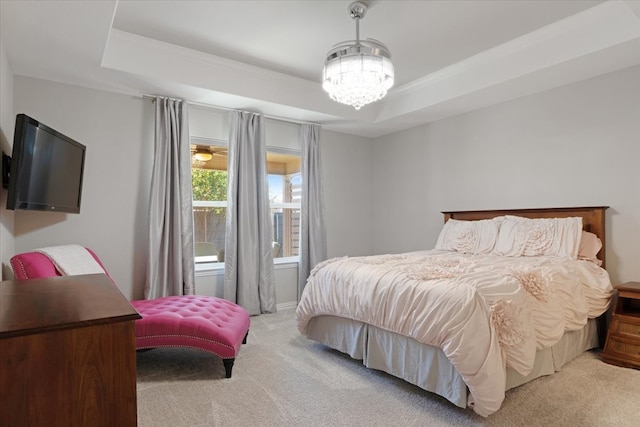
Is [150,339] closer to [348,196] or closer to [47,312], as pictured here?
[47,312]

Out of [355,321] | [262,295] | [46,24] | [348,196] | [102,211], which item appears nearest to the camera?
[46,24]

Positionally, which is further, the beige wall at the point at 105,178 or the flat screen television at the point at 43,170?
the beige wall at the point at 105,178

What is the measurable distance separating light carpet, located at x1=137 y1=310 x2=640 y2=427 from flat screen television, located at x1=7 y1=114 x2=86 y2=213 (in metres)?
1.37

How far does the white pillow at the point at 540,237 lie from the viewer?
3.12 metres

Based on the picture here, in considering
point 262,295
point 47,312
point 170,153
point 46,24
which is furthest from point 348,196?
point 47,312

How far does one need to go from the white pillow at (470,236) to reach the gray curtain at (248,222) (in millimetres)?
2052

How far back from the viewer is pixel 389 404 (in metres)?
2.15

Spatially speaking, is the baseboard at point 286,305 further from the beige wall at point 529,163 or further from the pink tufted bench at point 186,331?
the pink tufted bench at point 186,331

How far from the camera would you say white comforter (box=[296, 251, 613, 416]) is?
1.90 m

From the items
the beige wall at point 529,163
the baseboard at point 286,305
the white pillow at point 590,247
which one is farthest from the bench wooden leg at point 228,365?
the beige wall at point 529,163

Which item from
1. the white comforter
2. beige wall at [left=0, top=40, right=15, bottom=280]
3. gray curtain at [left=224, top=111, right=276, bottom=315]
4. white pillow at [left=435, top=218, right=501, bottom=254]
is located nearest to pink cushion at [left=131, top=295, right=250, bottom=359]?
the white comforter

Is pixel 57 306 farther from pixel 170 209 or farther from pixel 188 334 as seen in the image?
pixel 170 209

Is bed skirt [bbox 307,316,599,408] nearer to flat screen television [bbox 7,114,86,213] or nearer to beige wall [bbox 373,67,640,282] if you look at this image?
beige wall [bbox 373,67,640,282]

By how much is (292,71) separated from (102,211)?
239cm
